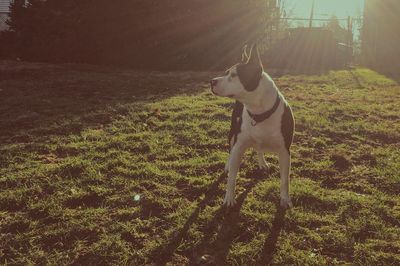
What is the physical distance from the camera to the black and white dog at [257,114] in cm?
411

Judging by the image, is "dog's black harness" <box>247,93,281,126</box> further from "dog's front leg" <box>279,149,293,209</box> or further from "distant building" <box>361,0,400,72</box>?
"distant building" <box>361,0,400,72</box>

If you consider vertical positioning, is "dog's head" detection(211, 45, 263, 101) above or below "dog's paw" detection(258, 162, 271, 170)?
above

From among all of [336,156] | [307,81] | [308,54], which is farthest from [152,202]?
[308,54]

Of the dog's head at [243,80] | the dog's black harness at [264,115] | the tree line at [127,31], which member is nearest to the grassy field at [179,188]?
the dog's black harness at [264,115]

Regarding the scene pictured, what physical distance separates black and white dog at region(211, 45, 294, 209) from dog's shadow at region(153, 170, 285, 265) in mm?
241

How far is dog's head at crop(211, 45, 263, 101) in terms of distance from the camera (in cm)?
411

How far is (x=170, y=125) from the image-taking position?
757cm

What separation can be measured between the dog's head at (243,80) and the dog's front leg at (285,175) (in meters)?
0.73

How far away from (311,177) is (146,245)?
2.56 meters

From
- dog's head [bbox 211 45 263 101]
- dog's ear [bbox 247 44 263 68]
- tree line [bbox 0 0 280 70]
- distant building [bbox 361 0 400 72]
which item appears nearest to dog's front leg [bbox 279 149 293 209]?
dog's head [bbox 211 45 263 101]

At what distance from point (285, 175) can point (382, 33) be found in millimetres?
28506

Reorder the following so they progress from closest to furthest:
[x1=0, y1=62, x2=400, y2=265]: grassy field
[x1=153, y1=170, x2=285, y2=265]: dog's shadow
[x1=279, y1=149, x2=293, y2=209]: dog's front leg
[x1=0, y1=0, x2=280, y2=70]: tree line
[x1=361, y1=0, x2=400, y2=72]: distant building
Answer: [x1=153, y1=170, x2=285, y2=265]: dog's shadow
[x1=0, y1=62, x2=400, y2=265]: grassy field
[x1=279, y1=149, x2=293, y2=209]: dog's front leg
[x1=0, y1=0, x2=280, y2=70]: tree line
[x1=361, y1=0, x2=400, y2=72]: distant building

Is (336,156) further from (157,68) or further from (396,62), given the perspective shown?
(396,62)

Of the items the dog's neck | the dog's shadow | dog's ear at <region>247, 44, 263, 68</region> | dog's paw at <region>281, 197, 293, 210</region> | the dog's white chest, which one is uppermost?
dog's ear at <region>247, 44, 263, 68</region>
